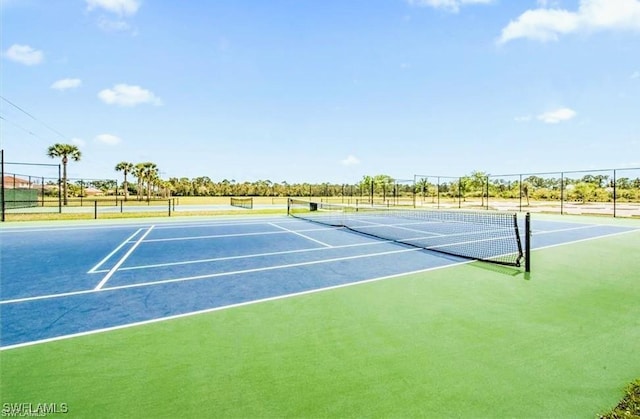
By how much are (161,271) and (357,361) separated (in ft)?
17.5

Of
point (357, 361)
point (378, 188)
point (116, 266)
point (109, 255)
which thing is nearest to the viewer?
point (357, 361)

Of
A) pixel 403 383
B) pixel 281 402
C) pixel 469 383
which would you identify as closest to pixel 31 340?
pixel 281 402

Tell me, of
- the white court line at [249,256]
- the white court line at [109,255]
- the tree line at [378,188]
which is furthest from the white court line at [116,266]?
the tree line at [378,188]

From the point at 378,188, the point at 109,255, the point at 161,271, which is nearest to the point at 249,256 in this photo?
the point at 161,271

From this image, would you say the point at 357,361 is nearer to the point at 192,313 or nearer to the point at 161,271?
the point at 192,313

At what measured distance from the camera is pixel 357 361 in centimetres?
334

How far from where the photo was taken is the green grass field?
8.84ft

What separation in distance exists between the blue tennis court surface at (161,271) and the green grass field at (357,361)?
66cm

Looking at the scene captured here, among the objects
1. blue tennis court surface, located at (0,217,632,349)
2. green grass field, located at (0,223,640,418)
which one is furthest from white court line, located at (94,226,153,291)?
green grass field, located at (0,223,640,418)

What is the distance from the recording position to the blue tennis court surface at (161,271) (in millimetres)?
4629

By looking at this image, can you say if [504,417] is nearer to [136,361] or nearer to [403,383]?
[403,383]

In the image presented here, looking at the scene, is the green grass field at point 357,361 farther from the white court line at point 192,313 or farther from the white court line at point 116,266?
the white court line at point 116,266

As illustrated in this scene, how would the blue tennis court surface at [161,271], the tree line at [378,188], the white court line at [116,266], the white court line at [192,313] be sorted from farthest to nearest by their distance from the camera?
the tree line at [378,188]
the white court line at [116,266]
the blue tennis court surface at [161,271]
the white court line at [192,313]

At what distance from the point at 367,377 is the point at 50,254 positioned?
9687 millimetres
